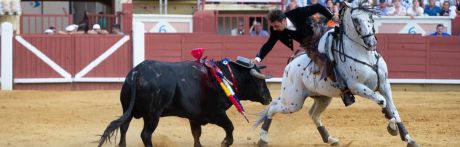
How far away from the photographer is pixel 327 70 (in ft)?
28.5

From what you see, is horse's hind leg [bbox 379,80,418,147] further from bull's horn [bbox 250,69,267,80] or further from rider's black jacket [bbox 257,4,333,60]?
bull's horn [bbox 250,69,267,80]

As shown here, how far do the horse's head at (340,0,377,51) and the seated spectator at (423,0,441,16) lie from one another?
31.9ft

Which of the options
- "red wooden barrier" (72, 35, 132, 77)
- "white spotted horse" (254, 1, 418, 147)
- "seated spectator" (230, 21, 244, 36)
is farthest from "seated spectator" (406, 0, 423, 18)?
"white spotted horse" (254, 1, 418, 147)

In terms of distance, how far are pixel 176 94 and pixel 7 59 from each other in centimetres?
867

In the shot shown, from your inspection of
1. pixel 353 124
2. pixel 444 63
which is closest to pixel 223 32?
pixel 444 63

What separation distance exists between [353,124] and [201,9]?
8.09 metres

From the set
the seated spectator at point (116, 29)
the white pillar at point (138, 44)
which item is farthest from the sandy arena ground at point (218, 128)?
the seated spectator at point (116, 29)

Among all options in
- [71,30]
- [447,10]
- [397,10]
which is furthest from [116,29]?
[447,10]

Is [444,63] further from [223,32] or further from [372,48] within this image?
[372,48]

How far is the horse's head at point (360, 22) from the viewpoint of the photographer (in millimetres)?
8305

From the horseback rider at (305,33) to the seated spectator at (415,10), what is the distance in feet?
29.9

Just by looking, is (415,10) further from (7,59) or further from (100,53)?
(7,59)

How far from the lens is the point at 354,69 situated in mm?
8477

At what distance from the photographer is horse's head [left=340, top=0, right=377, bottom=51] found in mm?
8305
